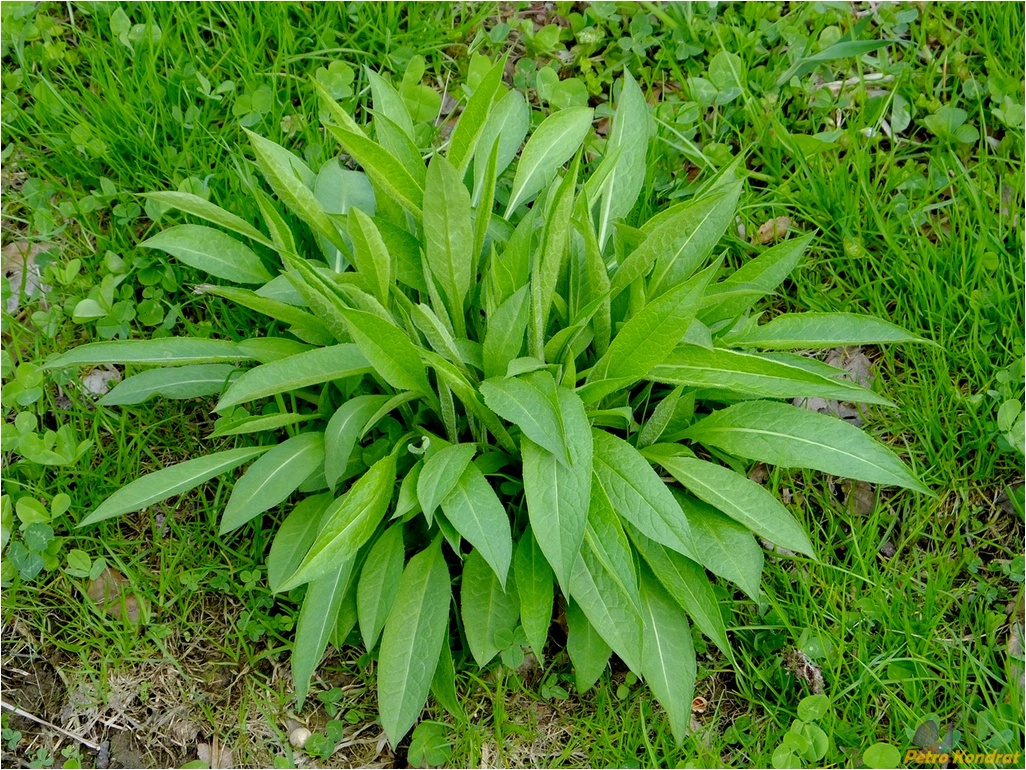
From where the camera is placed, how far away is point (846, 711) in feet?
7.63

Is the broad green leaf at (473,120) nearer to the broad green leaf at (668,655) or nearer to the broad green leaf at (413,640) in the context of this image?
the broad green leaf at (413,640)

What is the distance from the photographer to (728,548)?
2.17 meters

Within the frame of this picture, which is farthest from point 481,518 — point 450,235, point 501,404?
point 450,235

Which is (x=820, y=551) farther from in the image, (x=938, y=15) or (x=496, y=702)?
(x=938, y=15)

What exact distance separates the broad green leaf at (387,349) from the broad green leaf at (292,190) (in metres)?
0.40

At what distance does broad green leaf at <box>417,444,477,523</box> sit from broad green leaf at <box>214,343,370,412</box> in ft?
0.87

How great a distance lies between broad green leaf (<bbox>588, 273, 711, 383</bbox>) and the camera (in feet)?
6.42

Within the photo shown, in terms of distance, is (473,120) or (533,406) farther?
(473,120)

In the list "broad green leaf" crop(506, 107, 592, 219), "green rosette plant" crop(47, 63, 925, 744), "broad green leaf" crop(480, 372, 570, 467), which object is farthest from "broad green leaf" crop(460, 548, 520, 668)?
"broad green leaf" crop(506, 107, 592, 219)

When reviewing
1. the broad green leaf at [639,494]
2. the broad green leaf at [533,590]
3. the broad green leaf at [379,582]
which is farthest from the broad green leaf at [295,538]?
the broad green leaf at [639,494]

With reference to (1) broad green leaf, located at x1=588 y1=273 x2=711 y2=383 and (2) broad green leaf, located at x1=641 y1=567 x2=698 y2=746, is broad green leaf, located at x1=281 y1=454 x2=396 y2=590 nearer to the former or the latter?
(1) broad green leaf, located at x1=588 y1=273 x2=711 y2=383

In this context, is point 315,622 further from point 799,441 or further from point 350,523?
point 799,441

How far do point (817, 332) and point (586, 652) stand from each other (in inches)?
39.3

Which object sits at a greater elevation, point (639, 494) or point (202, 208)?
point (202, 208)
